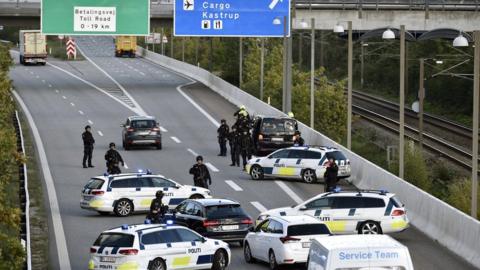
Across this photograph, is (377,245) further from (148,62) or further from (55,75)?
(148,62)

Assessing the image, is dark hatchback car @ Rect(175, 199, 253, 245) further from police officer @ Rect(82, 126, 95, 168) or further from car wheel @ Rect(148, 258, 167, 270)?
police officer @ Rect(82, 126, 95, 168)

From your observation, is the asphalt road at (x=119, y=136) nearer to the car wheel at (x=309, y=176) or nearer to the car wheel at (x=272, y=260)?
the car wheel at (x=309, y=176)

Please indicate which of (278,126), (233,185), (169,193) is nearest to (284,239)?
(169,193)

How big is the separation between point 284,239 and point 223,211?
360 centimetres

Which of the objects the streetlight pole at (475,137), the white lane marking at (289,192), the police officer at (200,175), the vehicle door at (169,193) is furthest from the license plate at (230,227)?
the white lane marking at (289,192)

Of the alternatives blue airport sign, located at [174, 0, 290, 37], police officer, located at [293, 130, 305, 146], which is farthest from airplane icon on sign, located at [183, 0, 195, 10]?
police officer, located at [293, 130, 305, 146]

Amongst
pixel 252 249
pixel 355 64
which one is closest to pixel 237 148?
pixel 252 249

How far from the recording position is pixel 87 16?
59.2 meters

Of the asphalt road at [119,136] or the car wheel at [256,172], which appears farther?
the car wheel at [256,172]

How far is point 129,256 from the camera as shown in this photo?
2433 centimetres

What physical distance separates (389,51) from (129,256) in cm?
9929

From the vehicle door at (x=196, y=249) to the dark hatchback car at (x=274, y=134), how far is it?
22250 millimetres

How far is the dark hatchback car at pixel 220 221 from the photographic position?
28766mm

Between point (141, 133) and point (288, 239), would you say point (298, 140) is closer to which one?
point (141, 133)
